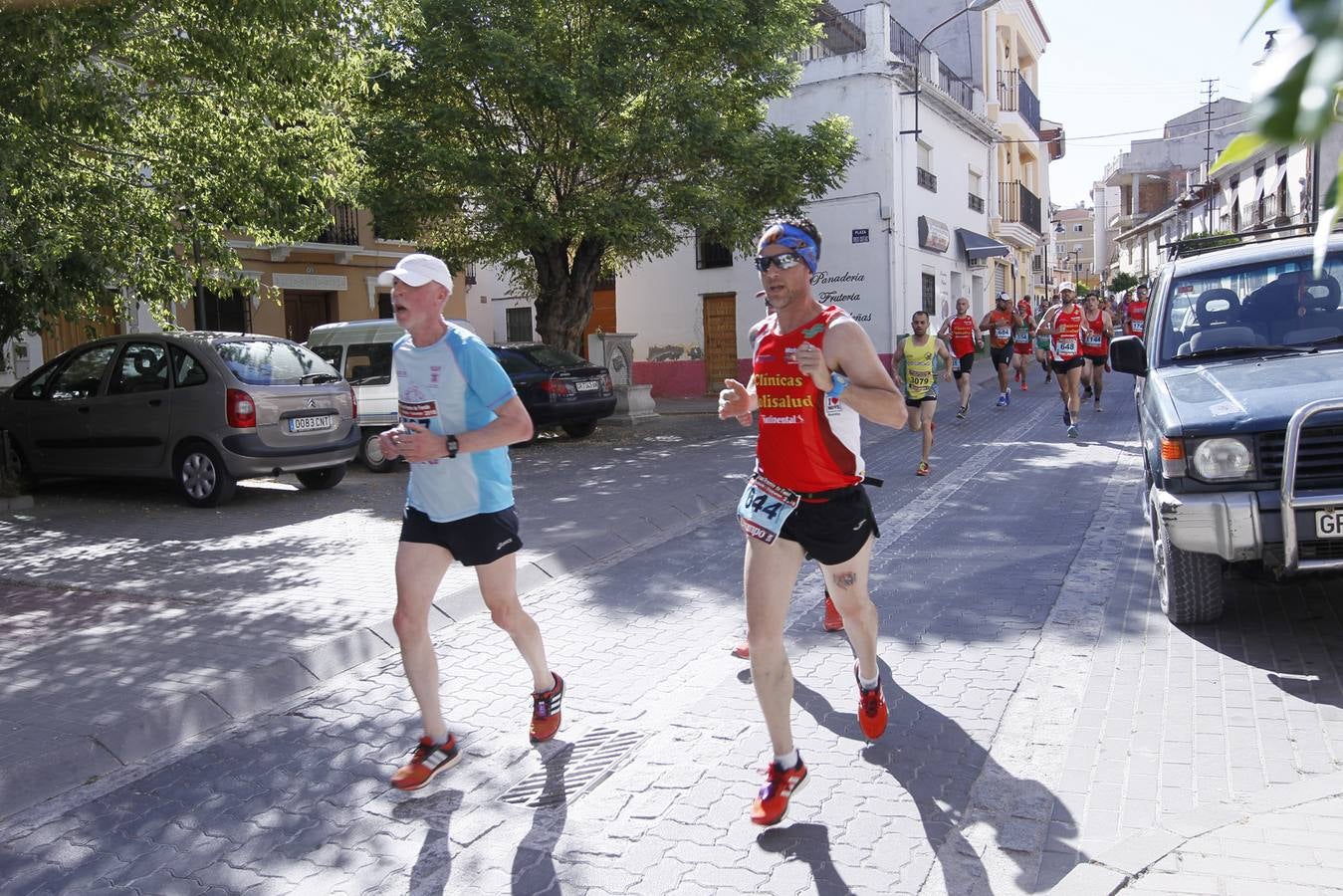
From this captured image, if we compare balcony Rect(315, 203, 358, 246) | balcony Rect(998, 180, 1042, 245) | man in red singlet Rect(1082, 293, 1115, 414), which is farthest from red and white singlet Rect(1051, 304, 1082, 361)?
balcony Rect(998, 180, 1042, 245)

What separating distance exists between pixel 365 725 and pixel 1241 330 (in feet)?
16.3

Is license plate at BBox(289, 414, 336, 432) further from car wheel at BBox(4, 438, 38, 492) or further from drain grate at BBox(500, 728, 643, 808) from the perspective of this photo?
drain grate at BBox(500, 728, 643, 808)

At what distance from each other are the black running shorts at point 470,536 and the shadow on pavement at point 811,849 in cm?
137

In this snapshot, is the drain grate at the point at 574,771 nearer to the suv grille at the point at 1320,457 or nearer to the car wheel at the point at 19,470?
the suv grille at the point at 1320,457

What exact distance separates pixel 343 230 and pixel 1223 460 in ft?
69.5

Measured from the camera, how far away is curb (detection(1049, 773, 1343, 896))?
2.97 m

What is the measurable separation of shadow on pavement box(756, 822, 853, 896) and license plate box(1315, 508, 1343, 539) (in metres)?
2.69

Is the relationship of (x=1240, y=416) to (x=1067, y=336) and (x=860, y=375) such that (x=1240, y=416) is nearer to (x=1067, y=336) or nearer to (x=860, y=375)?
(x=860, y=375)

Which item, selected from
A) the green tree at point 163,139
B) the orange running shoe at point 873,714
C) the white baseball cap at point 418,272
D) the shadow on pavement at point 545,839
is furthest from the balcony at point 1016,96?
the shadow on pavement at point 545,839

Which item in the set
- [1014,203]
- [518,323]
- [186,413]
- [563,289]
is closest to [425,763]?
[186,413]

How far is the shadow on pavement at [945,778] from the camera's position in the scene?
3.29 meters

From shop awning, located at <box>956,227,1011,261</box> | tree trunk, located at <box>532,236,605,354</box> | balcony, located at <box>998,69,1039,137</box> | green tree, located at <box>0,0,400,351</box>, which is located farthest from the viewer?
balcony, located at <box>998,69,1039,137</box>

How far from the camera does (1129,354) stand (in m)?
6.25

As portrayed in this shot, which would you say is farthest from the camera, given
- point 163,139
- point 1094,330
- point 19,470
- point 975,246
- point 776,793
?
point 975,246
